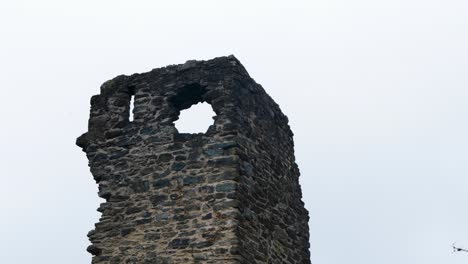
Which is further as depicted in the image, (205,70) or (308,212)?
(308,212)

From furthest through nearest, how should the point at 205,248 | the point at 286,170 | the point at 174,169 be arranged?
the point at 286,170 → the point at 174,169 → the point at 205,248

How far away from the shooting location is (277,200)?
9.87 meters

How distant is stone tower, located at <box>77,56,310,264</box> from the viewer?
28.6 feet

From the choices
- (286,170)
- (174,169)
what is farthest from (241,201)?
(286,170)

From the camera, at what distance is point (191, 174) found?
9.07 metres

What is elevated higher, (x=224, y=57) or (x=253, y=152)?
(x=224, y=57)

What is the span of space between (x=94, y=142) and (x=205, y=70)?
75.4 inches

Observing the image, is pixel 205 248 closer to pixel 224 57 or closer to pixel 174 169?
pixel 174 169

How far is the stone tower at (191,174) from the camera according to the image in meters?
8.72

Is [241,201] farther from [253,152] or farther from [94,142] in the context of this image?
[94,142]

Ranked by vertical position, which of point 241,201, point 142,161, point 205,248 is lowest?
point 205,248

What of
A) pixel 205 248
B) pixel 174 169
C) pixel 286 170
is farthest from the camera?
pixel 286 170

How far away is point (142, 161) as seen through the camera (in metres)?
9.46

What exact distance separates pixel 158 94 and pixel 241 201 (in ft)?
7.06
